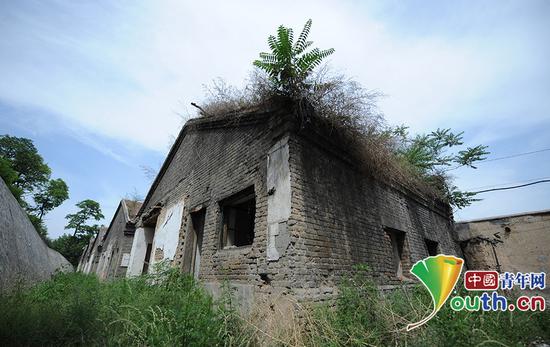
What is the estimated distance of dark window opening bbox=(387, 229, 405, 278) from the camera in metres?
6.79

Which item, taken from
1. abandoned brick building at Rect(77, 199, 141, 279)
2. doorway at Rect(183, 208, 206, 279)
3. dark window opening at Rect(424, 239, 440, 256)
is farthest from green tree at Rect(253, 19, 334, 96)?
abandoned brick building at Rect(77, 199, 141, 279)

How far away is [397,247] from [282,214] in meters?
4.56

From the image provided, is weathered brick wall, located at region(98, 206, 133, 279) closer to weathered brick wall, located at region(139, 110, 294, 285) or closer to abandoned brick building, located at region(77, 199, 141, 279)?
abandoned brick building, located at region(77, 199, 141, 279)

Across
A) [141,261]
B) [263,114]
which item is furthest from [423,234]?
[141,261]

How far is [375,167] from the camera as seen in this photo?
649 centimetres

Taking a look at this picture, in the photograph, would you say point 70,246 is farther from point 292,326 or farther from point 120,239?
point 292,326

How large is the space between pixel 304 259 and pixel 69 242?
4965cm

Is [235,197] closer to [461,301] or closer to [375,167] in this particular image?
[375,167]

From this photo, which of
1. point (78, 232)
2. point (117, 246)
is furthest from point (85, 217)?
point (117, 246)

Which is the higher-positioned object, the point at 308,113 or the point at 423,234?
the point at 308,113

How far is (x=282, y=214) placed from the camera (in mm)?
4273

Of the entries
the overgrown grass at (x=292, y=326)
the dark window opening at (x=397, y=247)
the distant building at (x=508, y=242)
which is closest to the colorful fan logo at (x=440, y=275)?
the overgrown grass at (x=292, y=326)

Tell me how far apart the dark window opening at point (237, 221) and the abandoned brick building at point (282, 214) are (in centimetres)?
2

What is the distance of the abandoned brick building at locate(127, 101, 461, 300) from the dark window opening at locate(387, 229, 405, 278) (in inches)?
1.1
